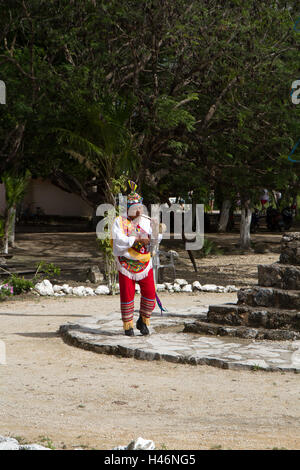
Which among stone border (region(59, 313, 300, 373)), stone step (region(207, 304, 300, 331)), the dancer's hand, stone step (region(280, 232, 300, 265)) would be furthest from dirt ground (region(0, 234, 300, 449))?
stone step (region(280, 232, 300, 265))

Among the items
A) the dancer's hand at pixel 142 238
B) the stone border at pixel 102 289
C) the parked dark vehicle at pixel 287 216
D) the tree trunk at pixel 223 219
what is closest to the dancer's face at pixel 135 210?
the dancer's hand at pixel 142 238

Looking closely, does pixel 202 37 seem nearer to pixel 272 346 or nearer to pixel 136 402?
pixel 272 346

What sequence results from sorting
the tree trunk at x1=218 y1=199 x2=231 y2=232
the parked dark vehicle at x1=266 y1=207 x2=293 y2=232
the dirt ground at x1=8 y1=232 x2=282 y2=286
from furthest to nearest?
the parked dark vehicle at x1=266 y1=207 x2=293 y2=232
the tree trunk at x1=218 y1=199 x2=231 y2=232
the dirt ground at x1=8 y1=232 x2=282 y2=286

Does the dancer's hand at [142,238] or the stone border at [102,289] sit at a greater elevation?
the dancer's hand at [142,238]

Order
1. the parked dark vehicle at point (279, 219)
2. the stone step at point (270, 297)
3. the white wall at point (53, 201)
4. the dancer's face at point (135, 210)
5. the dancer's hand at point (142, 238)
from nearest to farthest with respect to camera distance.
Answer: the stone step at point (270, 297), the dancer's hand at point (142, 238), the dancer's face at point (135, 210), the parked dark vehicle at point (279, 219), the white wall at point (53, 201)

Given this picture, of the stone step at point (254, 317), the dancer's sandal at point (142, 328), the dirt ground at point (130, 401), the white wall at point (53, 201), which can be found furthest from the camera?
the white wall at point (53, 201)

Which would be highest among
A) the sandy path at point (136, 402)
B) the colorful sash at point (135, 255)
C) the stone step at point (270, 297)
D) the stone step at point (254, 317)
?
the colorful sash at point (135, 255)

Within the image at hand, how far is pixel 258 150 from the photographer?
15.5m

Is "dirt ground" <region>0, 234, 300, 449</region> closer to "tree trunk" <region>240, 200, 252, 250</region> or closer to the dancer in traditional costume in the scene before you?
the dancer in traditional costume

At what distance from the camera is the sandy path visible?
433 cm

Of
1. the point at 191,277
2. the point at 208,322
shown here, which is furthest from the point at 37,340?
the point at 191,277

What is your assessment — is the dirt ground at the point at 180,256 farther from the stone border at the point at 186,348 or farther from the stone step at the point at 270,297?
the stone step at the point at 270,297

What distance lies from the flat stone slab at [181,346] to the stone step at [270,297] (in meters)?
0.54

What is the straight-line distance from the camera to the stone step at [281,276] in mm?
7711
